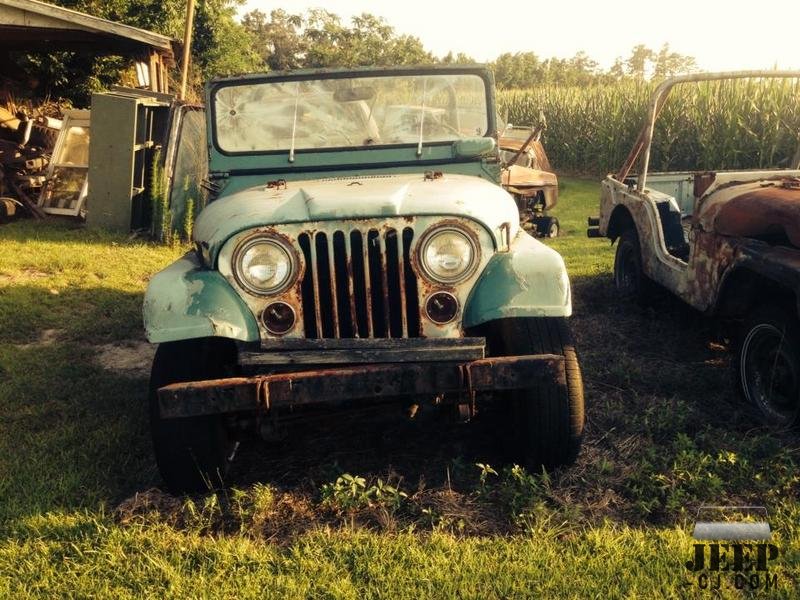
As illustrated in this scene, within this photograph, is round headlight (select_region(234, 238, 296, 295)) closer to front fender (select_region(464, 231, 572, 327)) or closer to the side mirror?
front fender (select_region(464, 231, 572, 327))

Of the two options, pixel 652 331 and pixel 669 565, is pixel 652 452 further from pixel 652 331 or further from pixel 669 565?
pixel 652 331

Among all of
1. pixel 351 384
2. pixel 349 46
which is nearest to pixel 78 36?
pixel 351 384

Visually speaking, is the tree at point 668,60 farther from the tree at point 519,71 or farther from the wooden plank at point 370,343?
the wooden plank at point 370,343

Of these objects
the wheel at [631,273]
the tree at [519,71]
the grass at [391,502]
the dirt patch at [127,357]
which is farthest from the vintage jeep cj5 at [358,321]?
the tree at [519,71]

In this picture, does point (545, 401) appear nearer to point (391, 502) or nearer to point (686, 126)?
point (391, 502)

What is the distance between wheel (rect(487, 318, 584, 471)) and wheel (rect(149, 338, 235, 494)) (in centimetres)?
122

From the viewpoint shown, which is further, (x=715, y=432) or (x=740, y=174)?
(x=740, y=174)

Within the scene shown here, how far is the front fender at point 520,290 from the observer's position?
2.86m

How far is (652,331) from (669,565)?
3.00 metres

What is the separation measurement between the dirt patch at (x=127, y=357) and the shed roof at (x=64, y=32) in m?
6.22

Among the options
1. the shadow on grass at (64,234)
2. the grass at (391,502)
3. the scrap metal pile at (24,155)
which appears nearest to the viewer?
the grass at (391,502)

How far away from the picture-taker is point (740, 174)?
496 centimetres

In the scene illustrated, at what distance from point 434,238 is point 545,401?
0.79m

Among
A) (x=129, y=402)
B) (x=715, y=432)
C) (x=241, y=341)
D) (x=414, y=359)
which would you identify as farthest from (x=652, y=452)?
(x=129, y=402)
